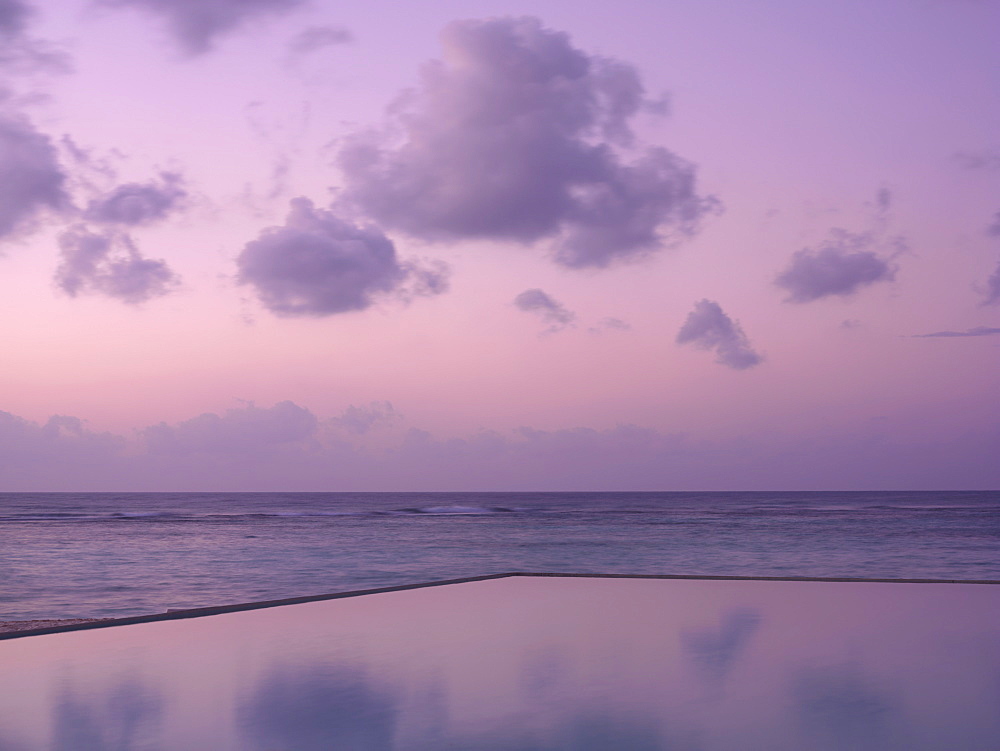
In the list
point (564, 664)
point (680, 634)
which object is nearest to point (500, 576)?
point (680, 634)

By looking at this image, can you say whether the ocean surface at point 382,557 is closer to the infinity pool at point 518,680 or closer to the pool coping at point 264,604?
the pool coping at point 264,604

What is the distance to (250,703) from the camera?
4.43 meters

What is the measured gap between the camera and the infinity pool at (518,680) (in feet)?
12.6

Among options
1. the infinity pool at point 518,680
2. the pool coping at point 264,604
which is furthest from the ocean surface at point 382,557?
the infinity pool at point 518,680

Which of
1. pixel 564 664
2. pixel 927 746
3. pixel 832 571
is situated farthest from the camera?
pixel 832 571

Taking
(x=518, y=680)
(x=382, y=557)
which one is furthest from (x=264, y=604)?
(x=382, y=557)

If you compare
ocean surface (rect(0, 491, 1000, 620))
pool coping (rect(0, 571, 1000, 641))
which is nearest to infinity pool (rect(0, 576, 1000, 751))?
pool coping (rect(0, 571, 1000, 641))

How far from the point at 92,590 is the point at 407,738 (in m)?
13.3

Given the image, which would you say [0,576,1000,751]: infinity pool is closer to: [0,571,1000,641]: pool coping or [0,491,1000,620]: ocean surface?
[0,571,1000,641]: pool coping

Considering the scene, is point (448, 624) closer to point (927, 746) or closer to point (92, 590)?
point (927, 746)

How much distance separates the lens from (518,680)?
4918mm

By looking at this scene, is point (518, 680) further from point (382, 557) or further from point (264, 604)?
point (382, 557)

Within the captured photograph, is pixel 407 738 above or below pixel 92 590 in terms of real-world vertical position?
above

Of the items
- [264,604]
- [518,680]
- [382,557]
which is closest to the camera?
[518,680]
